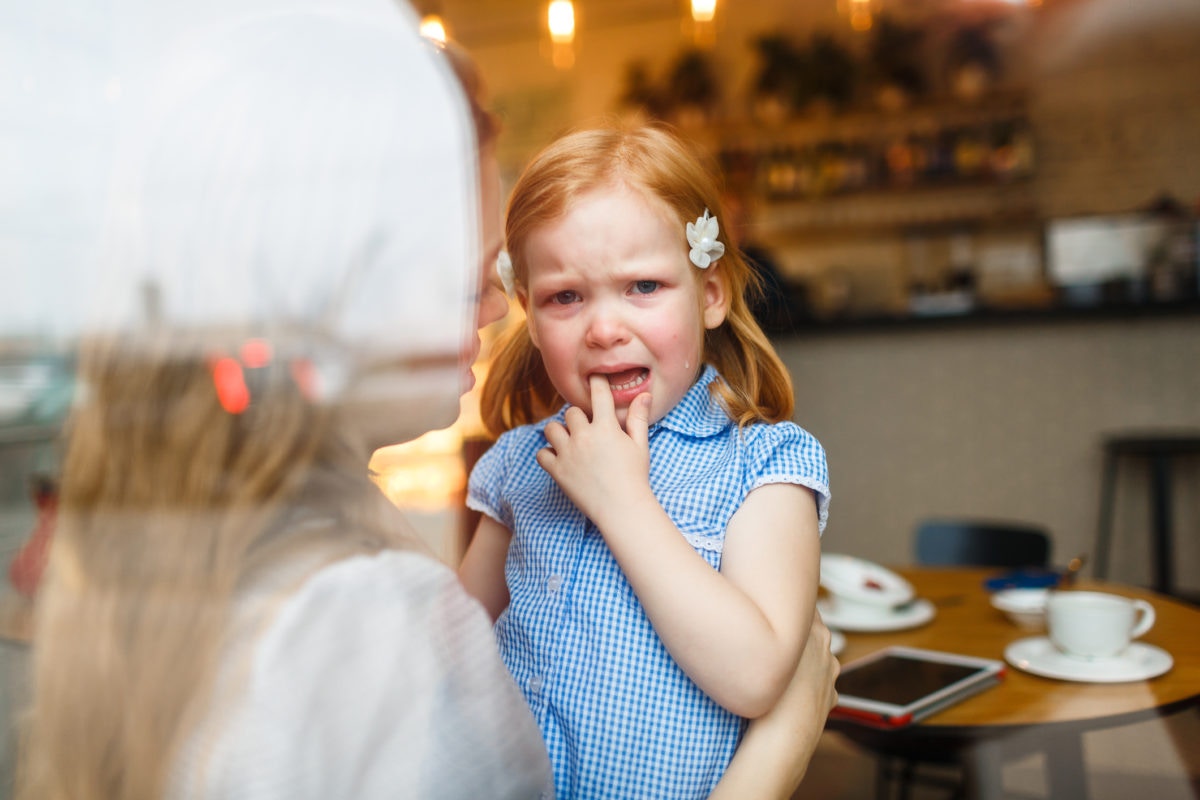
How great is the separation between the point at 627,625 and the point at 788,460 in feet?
0.69

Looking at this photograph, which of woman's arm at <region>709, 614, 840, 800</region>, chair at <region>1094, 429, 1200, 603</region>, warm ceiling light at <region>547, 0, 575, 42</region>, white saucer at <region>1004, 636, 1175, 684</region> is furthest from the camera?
warm ceiling light at <region>547, 0, 575, 42</region>

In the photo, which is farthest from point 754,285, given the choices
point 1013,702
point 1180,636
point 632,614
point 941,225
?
point 941,225

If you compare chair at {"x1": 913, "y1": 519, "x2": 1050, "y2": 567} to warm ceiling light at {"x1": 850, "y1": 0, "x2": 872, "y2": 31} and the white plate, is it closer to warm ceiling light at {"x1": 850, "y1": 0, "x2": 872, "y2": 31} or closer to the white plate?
the white plate

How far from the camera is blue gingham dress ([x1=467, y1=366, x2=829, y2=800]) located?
0.83m

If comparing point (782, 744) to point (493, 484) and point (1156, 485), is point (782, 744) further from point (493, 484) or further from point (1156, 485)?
point (1156, 485)

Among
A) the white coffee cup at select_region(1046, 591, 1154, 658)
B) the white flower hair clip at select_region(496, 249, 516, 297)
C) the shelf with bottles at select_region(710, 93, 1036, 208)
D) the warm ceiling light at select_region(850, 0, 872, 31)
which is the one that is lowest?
the white coffee cup at select_region(1046, 591, 1154, 658)

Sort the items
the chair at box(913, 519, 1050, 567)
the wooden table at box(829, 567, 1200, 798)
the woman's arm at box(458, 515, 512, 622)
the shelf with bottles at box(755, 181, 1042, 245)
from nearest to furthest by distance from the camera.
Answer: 1. the woman's arm at box(458, 515, 512, 622)
2. the wooden table at box(829, 567, 1200, 798)
3. the chair at box(913, 519, 1050, 567)
4. the shelf with bottles at box(755, 181, 1042, 245)

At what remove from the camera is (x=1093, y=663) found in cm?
135

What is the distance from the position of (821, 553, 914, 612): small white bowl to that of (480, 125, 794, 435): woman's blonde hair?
0.70 metres

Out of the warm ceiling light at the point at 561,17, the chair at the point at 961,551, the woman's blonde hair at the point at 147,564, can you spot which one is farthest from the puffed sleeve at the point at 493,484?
the warm ceiling light at the point at 561,17

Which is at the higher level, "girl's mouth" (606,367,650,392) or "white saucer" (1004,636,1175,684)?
"girl's mouth" (606,367,650,392)

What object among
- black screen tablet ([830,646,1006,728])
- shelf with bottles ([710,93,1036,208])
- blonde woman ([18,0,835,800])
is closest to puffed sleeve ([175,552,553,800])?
blonde woman ([18,0,835,800])

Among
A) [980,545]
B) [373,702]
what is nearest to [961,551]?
[980,545]

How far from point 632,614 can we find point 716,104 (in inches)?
235
